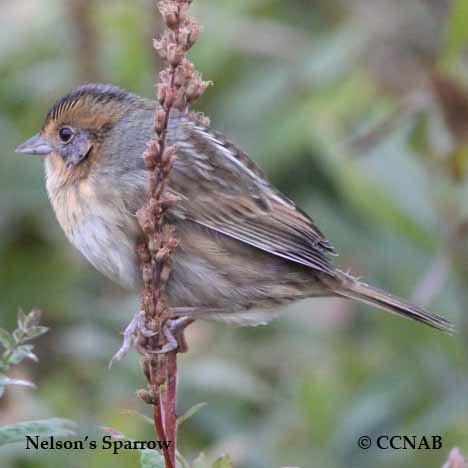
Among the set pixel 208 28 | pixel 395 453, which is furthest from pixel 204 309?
pixel 208 28

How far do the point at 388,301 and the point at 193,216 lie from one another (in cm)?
69

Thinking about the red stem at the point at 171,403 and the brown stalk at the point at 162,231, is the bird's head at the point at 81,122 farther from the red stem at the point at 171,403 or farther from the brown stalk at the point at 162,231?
the red stem at the point at 171,403

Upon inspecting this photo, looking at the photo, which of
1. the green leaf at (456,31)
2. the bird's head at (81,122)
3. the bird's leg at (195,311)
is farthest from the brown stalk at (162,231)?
the green leaf at (456,31)

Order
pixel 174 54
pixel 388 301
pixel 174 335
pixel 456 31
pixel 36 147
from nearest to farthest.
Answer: pixel 174 54
pixel 174 335
pixel 388 301
pixel 36 147
pixel 456 31

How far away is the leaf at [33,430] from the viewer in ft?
7.75

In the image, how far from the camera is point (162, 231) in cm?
257

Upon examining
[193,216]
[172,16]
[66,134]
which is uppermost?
[66,134]

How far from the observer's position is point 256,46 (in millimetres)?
5781

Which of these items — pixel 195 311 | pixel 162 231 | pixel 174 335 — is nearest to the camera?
pixel 162 231

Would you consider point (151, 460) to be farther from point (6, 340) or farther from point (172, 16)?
point (172, 16)

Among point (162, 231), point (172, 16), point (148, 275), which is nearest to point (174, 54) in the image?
point (172, 16)

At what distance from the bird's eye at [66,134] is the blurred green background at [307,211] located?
886 millimetres

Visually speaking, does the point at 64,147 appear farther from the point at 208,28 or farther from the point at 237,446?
the point at 208,28

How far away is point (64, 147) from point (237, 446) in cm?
130
